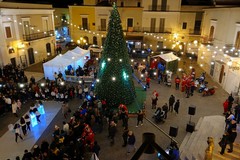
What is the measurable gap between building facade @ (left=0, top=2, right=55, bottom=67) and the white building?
64.0 ft

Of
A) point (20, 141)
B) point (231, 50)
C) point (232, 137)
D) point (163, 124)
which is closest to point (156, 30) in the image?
point (231, 50)

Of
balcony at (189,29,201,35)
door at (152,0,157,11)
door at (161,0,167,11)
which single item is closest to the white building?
balcony at (189,29,201,35)

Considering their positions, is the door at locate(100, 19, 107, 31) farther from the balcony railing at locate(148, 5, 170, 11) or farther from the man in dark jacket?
the man in dark jacket

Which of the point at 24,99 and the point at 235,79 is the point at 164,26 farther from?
the point at 24,99

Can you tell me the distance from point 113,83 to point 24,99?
278 inches

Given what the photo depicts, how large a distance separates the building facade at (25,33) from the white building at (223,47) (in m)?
19.5

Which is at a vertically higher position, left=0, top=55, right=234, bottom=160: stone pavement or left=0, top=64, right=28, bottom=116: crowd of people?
left=0, top=64, right=28, bottom=116: crowd of people

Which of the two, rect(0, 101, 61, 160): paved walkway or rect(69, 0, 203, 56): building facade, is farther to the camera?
rect(69, 0, 203, 56): building facade

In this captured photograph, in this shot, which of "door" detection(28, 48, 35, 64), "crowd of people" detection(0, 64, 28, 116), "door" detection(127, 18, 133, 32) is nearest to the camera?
"crowd of people" detection(0, 64, 28, 116)

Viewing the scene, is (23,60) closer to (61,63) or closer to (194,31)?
(61,63)

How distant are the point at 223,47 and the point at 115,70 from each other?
11395 millimetres

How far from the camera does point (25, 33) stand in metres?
23.5

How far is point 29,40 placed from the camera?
2362 cm

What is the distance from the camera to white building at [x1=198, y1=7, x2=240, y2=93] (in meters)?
16.8
